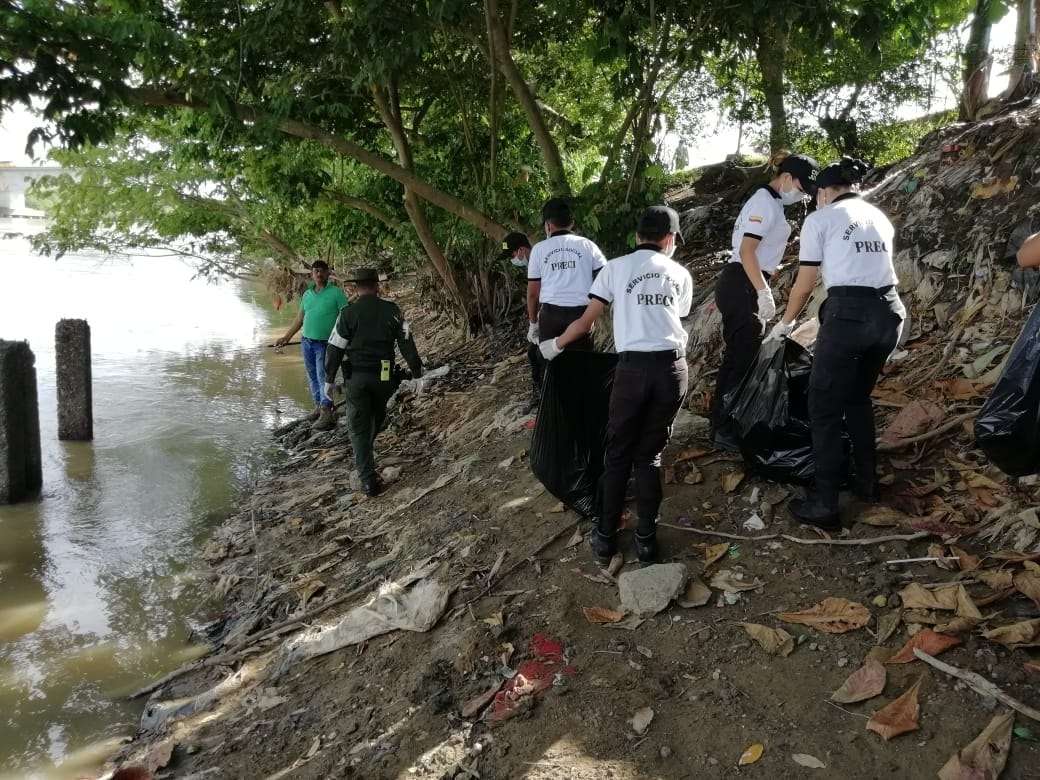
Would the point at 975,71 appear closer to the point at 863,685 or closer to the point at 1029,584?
the point at 1029,584

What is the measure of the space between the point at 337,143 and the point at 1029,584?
6781 mm

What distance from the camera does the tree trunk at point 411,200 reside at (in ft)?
28.6

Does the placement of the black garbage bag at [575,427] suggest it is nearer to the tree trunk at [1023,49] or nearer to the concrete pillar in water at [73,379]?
the tree trunk at [1023,49]

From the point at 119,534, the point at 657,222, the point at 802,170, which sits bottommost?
the point at 119,534

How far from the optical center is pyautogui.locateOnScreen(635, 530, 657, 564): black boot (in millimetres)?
3979

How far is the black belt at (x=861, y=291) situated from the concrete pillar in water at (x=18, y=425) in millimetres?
7593

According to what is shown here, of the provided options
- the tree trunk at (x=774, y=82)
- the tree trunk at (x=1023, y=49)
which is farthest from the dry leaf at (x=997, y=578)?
the tree trunk at (x=1023, y=49)

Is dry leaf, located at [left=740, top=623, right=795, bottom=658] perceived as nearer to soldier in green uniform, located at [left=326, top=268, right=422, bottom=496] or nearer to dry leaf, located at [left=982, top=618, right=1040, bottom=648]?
dry leaf, located at [left=982, top=618, right=1040, bottom=648]

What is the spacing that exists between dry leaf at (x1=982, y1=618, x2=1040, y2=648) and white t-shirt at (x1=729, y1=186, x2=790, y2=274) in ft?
7.38

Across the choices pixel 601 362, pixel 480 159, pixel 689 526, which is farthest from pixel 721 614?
pixel 480 159

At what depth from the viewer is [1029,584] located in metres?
3.21

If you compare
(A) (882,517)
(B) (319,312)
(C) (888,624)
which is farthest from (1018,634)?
(B) (319,312)

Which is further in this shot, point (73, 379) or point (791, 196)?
point (73, 379)

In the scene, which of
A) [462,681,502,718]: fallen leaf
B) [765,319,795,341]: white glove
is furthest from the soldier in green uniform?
[462,681,502,718]: fallen leaf
